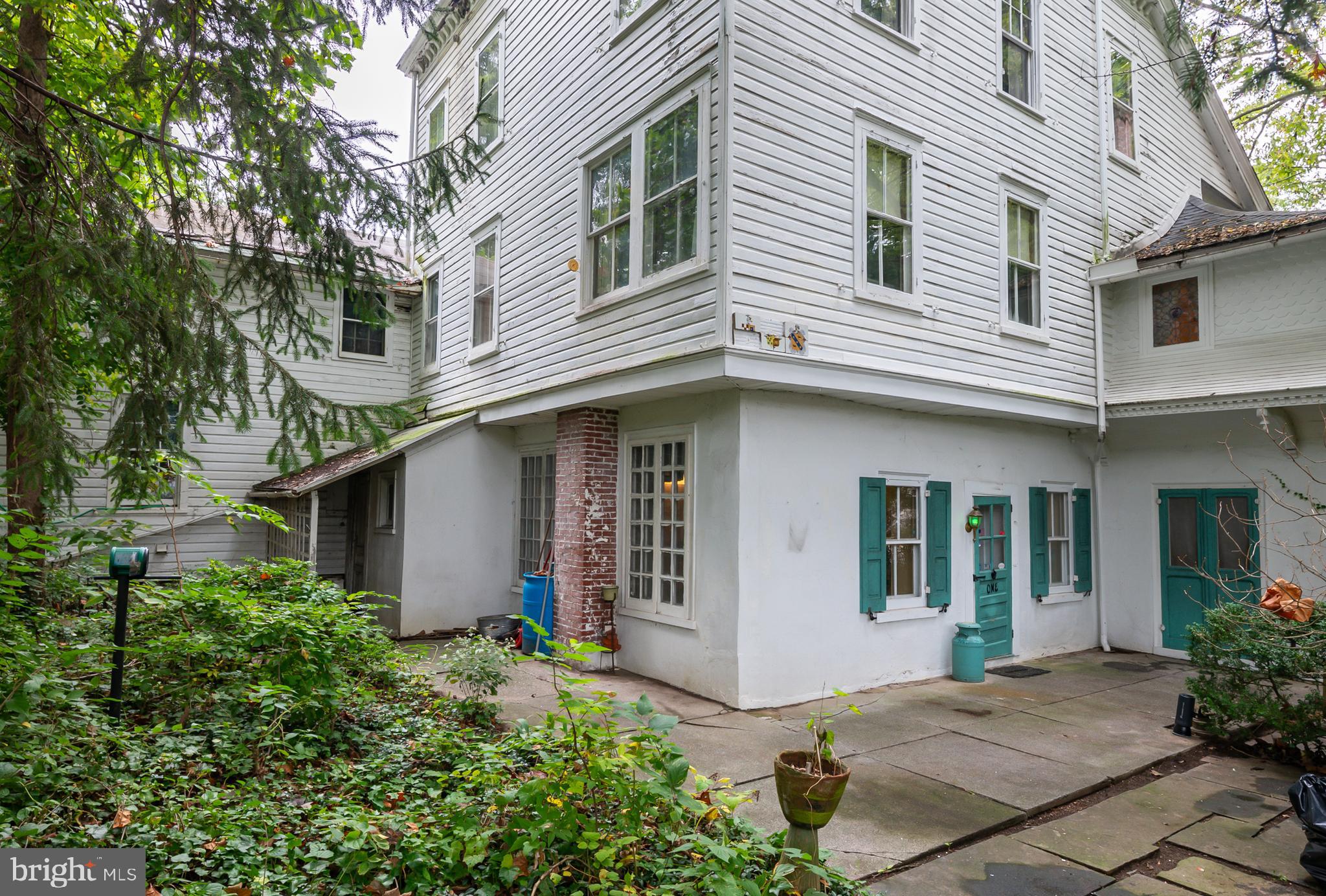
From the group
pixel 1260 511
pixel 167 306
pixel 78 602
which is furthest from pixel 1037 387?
pixel 78 602

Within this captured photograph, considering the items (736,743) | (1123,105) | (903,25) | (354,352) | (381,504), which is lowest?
(736,743)

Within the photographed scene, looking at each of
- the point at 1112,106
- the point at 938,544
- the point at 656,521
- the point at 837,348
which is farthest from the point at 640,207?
the point at 1112,106

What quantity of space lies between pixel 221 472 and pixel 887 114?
12511 millimetres

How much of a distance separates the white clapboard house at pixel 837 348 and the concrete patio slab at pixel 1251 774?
3.05 meters

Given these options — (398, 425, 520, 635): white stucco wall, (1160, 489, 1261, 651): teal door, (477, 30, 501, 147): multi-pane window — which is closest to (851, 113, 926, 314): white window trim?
(1160, 489, 1261, 651): teal door

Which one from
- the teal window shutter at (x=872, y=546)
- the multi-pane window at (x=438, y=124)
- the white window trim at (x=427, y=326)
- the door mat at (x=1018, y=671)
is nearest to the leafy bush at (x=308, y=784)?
the teal window shutter at (x=872, y=546)

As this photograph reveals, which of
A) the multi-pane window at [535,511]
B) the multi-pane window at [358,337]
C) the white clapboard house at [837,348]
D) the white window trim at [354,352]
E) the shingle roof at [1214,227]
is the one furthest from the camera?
the multi-pane window at [358,337]

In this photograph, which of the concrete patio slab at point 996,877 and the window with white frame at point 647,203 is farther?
the window with white frame at point 647,203

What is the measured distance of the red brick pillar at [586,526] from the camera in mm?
8898

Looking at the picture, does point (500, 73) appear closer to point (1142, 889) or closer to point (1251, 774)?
point (1142, 889)

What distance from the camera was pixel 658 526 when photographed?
8594mm

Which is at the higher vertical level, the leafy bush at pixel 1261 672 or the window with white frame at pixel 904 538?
the window with white frame at pixel 904 538

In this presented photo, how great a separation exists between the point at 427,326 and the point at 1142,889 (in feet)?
43.6

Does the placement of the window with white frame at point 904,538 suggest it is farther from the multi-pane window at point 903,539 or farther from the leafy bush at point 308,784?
the leafy bush at point 308,784
